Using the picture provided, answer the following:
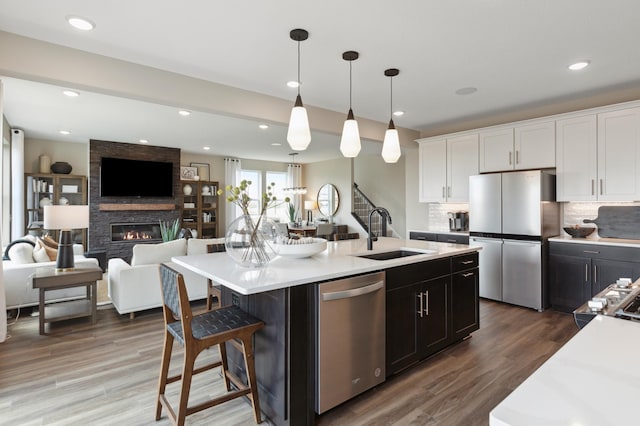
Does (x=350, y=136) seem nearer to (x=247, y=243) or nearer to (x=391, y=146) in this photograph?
(x=391, y=146)

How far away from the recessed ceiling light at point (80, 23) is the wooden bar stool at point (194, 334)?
1.91 meters

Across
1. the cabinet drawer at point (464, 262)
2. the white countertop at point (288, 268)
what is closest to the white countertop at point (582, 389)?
the white countertop at point (288, 268)

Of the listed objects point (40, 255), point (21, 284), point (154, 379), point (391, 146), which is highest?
point (391, 146)

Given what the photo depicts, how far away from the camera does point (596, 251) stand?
3.81m

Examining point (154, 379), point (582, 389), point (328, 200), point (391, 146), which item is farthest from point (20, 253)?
point (328, 200)

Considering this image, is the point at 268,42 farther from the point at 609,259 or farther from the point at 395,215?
the point at 395,215

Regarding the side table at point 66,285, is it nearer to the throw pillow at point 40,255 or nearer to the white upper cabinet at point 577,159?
the throw pillow at point 40,255

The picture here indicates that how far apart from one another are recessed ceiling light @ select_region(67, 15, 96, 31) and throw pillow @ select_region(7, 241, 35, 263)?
295 centimetres

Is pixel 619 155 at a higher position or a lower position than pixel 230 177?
lower

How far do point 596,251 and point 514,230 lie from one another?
0.82 metres

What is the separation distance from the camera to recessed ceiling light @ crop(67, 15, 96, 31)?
245cm

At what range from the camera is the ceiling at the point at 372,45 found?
235cm

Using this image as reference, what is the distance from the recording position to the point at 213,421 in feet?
6.81

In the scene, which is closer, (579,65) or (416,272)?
(416,272)
